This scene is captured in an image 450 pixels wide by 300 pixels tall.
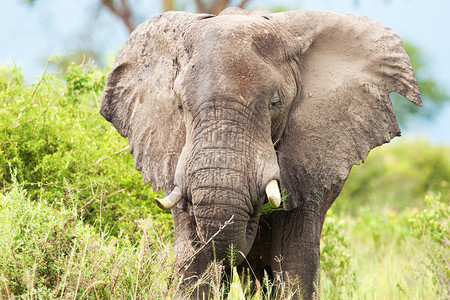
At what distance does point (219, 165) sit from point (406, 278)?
3.14 metres

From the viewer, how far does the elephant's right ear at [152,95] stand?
166 inches

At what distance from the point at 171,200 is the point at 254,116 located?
0.61 meters

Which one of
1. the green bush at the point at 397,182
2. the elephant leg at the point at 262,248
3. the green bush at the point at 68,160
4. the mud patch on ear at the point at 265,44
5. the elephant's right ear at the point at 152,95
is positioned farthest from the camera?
the green bush at the point at 397,182

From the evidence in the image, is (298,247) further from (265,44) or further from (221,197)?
(265,44)

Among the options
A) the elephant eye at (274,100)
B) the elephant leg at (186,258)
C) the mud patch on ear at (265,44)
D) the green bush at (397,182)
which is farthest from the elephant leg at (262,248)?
the green bush at (397,182)

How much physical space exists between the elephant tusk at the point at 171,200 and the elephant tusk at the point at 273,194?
461 millimetres

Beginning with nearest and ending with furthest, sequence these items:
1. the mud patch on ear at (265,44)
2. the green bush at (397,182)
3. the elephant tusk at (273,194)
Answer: the elephant tusk at (273,194)
the mud patch on ear at (265,44)
the green bush at (397,182)

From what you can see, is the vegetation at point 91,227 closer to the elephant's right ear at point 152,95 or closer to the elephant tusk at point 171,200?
the elephant tusk at point 171,200

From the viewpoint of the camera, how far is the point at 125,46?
4711mm

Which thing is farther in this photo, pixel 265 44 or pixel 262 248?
pixel 262 248

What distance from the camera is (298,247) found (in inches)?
→ 175

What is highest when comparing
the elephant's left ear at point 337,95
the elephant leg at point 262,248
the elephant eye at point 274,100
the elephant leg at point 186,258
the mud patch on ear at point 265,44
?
the mud patch on ear at point 265,44

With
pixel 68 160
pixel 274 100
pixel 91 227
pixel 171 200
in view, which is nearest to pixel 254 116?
pixel 274 100

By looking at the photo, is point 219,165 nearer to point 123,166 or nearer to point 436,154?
point 123,166
